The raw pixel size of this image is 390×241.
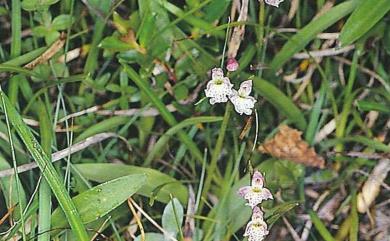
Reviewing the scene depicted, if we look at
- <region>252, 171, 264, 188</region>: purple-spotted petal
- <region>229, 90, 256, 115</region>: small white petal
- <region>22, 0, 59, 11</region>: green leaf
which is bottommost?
<region>252, 171, 264, 188</region>: purple-spotted petal

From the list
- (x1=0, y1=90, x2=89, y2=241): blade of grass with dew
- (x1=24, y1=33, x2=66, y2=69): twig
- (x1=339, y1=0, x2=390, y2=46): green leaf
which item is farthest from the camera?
(x1=24, y1=33, x2=66, y2=69): twig

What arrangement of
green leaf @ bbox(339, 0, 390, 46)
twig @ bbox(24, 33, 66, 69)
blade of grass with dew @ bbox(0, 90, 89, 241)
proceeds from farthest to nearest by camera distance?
twig @ bbox(24, 33, 66, 69) → green leaf @ bbox(339, 0, 390, 46) → blade of grass with dew @ bbox(0, 90, 89, 241)

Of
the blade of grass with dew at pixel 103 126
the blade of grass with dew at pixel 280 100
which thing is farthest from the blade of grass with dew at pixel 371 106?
the blade of grass with dew at pixel 103 126

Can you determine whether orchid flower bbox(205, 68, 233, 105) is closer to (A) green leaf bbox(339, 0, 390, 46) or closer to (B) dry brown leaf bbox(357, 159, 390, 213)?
(A) green leaf bbox(339, 0, 390, 46)

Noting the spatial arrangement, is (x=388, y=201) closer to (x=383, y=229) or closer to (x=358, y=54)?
(x=383, y=229)

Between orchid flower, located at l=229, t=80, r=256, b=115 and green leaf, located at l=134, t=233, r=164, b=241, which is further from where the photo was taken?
green leaf, located at l=134, t=233, r=164, b=241

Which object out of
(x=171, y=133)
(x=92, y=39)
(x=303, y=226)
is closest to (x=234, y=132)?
(x=171, y=133)

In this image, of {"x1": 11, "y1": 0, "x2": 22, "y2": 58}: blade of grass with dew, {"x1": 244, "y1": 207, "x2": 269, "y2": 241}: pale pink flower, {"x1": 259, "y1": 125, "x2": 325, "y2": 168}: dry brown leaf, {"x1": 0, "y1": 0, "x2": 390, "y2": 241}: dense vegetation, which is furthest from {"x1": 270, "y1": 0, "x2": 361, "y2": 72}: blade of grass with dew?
{"x1": 11, "y1": 0, "x2": 22, "y2": 58}: blade of grass with dew
